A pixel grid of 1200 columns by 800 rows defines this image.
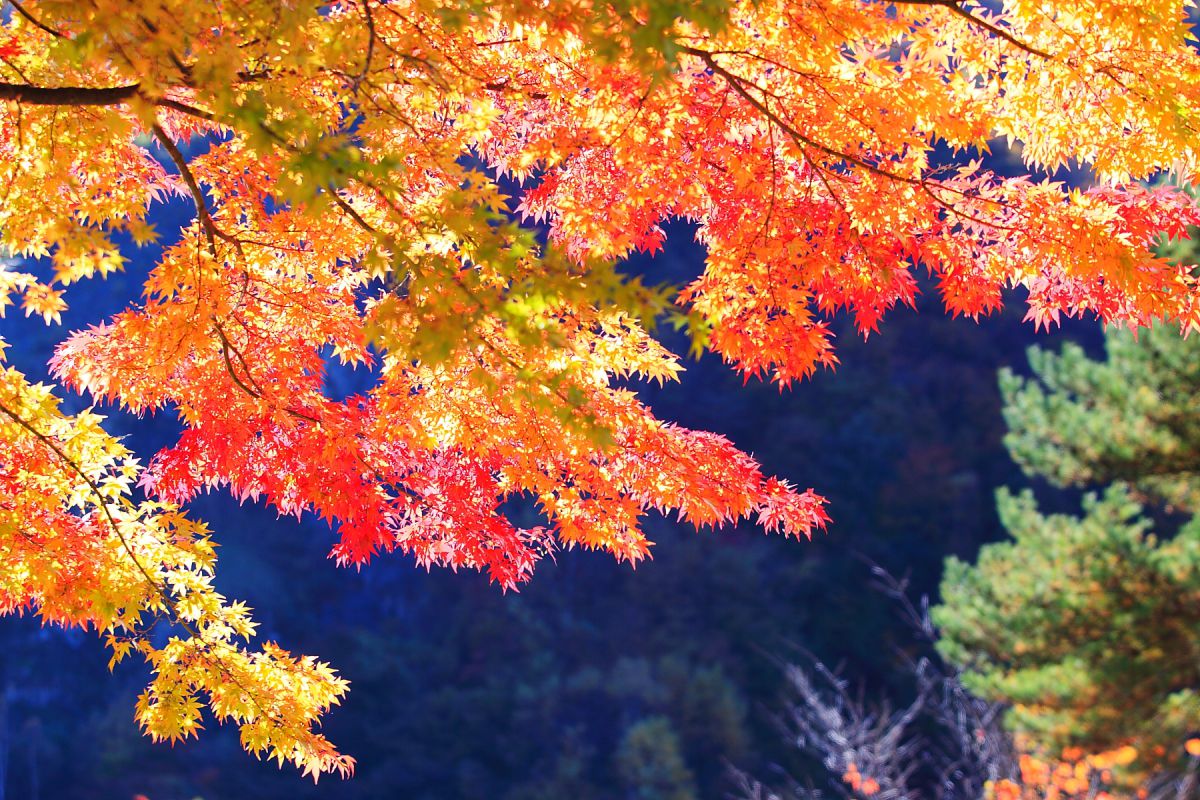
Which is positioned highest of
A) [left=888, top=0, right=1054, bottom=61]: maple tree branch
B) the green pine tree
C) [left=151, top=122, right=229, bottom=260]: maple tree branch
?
the green pine tree

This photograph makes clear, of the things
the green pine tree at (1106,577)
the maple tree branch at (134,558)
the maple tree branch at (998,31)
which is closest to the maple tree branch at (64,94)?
the maple tree branch at (134,558)

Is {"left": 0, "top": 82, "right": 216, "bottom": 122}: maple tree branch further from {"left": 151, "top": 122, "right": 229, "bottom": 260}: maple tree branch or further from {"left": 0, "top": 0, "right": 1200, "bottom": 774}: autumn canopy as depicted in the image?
{"left": 151, "top": 122, "right": 229, "bottom": 260}: maple tree branch

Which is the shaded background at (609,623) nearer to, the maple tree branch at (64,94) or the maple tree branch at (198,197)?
the maple tree branch at (198,197)

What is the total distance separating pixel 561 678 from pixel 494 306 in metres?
12.0

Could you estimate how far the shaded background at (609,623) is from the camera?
12430mm

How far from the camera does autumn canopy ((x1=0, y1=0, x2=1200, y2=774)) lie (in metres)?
2.22

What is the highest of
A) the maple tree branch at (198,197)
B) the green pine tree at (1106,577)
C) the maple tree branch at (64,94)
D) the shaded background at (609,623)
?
the shaded background at (609,623)

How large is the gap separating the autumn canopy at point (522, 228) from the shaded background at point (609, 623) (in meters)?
9.56

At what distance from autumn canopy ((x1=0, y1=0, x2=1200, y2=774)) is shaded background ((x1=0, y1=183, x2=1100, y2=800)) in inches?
376

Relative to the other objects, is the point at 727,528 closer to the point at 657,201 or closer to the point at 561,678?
the point at 561,678

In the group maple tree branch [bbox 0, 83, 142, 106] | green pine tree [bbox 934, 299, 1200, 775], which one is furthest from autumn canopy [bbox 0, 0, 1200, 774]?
green pine tree [bbox 934, 299, 1200, 775]

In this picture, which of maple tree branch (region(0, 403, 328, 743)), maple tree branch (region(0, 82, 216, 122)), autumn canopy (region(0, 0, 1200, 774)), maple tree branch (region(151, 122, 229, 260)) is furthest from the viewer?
maple tree branch (region(0, 403, 328, 743))

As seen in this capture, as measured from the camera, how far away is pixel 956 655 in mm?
7516

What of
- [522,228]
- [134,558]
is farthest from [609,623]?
[522,228]
